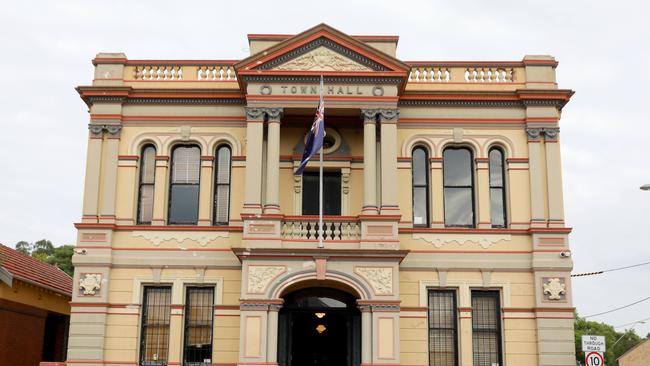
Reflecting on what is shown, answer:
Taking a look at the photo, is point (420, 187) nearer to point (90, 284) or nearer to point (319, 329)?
point (319, 329)

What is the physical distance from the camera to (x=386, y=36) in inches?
974

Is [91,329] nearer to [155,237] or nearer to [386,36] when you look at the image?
[155,237]

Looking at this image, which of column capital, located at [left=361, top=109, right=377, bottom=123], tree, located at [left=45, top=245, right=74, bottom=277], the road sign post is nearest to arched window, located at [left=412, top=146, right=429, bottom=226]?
column capital, located at [left=361, top=109, right=377, bottom=123]

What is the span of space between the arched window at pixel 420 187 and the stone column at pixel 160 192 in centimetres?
745

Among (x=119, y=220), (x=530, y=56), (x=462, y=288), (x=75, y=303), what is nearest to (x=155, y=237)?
(x=119, y=220)

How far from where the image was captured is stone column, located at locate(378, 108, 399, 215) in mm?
22562

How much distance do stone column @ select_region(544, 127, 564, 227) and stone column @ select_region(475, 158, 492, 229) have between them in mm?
1745

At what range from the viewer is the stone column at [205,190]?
23.9 meters

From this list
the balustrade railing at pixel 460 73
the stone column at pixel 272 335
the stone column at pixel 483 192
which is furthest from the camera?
the balustrade railing at pixel 460 73

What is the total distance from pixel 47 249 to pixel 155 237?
59.7 meters

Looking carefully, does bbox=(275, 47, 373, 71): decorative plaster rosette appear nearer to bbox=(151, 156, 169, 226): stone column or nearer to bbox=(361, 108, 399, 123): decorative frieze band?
bbox=(361, 108, 399, 123): decorative frieze band

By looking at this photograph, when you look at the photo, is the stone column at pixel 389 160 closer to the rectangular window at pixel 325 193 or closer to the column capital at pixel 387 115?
the column capital at pixel 387 115

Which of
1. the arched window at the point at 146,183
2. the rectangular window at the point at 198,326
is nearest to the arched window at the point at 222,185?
the arched window at the point at 146,183

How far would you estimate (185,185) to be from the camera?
24.4 m
